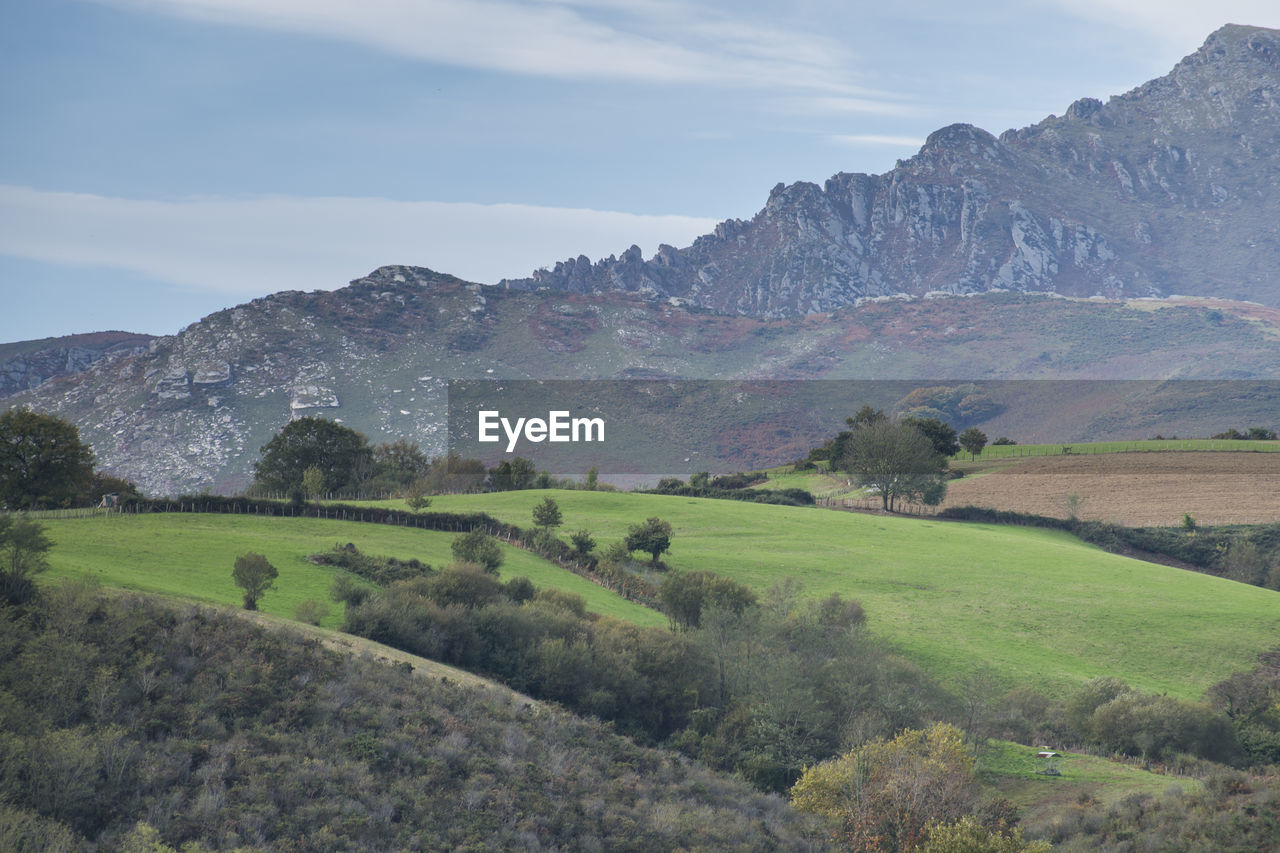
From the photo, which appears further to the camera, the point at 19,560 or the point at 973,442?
the point at 973,442

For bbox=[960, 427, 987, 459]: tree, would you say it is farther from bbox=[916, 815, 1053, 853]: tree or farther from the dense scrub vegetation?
bbox=[916, 815, 1053, 853]: tree

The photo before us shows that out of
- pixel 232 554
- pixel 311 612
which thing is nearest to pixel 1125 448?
pixel 232 554

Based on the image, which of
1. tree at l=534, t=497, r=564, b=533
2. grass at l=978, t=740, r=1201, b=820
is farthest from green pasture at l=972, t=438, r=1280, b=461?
grass at l=978, t=740, r=1201, b=820

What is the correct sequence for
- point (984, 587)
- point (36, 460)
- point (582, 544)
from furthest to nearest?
1. point (36, 460)
2. point (582, 544)
3. point (984, 587)

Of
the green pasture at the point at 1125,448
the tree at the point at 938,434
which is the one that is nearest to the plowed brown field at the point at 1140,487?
the green pasture at the point at 1125,448

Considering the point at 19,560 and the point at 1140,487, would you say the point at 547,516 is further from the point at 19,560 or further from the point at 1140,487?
the point at 1140,487

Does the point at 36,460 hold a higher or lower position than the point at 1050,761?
higher
